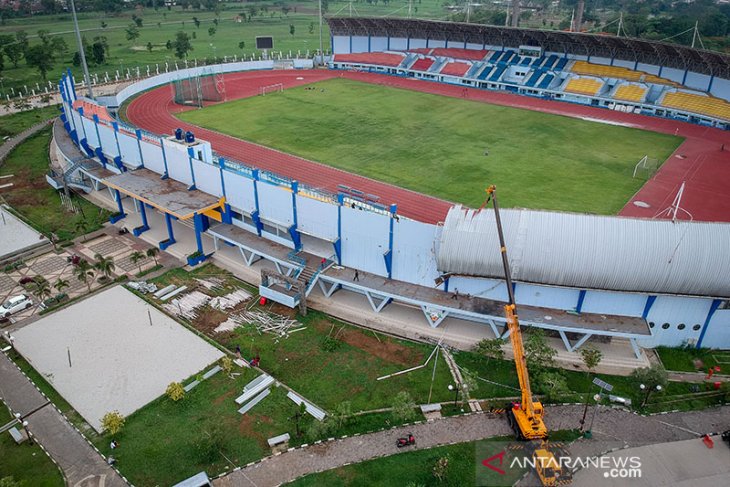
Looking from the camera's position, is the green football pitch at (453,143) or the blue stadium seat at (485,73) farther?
the blue stadium seat at (485,73)

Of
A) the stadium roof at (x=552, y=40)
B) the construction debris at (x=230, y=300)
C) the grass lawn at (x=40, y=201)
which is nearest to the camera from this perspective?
the construction debris at (x=230, y=300)

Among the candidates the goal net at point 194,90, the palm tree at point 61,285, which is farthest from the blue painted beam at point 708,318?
the goal net at point 194,90

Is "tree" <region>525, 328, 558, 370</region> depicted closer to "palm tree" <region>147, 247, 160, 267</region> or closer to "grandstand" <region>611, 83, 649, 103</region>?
"palm tree" <region>147, 247, 160, 267</region>

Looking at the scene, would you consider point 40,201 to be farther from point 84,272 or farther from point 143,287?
point 143,287

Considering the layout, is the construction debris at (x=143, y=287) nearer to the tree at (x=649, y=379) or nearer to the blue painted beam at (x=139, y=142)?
the blue painted beam at (x=139, y=142)

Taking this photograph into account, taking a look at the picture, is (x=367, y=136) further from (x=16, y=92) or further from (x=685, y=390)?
(x=16, y=92)

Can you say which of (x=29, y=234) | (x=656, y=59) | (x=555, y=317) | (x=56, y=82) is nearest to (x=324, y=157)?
(x=29, y=234)

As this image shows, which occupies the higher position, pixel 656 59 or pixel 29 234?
pixel 656 59

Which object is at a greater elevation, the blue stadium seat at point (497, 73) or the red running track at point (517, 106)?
the blue stadium seat at point (497, 73)
